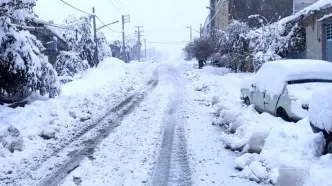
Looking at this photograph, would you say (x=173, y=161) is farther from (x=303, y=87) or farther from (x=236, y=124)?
(x=303, y=87)

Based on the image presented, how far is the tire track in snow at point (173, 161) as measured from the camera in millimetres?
6129

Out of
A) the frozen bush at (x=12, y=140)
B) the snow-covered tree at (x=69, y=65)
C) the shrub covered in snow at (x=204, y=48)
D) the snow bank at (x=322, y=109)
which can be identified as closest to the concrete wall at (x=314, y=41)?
the snow bank at (x=322, y=109)

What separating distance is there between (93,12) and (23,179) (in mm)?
31470

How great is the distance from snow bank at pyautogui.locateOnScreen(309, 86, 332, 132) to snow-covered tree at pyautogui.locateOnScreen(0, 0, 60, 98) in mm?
9238

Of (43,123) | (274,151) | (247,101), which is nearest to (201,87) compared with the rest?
(247,101)

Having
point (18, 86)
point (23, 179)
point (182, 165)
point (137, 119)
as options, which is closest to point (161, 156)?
point (182, 165)

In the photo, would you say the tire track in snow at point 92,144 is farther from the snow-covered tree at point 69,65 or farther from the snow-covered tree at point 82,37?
the snow-covered tree at point 82,37

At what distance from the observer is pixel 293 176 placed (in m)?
5.35

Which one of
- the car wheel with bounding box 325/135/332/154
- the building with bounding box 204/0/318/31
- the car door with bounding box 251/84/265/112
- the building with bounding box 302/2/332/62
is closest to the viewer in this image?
the car wheel with bounding box 325/135/332/154

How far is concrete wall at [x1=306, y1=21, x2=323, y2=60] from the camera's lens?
16.7 m

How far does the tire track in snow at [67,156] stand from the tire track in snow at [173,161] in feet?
5.00

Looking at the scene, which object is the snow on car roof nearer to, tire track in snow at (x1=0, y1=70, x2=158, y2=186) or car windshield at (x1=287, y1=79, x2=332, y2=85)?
car windshield at (x1=287, y1=79, x2=332, y2=85)

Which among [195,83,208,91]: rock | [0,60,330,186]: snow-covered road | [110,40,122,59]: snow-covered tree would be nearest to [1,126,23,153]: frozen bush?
[0,60,330,186]: snow-covered road

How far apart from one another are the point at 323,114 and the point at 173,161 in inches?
111
